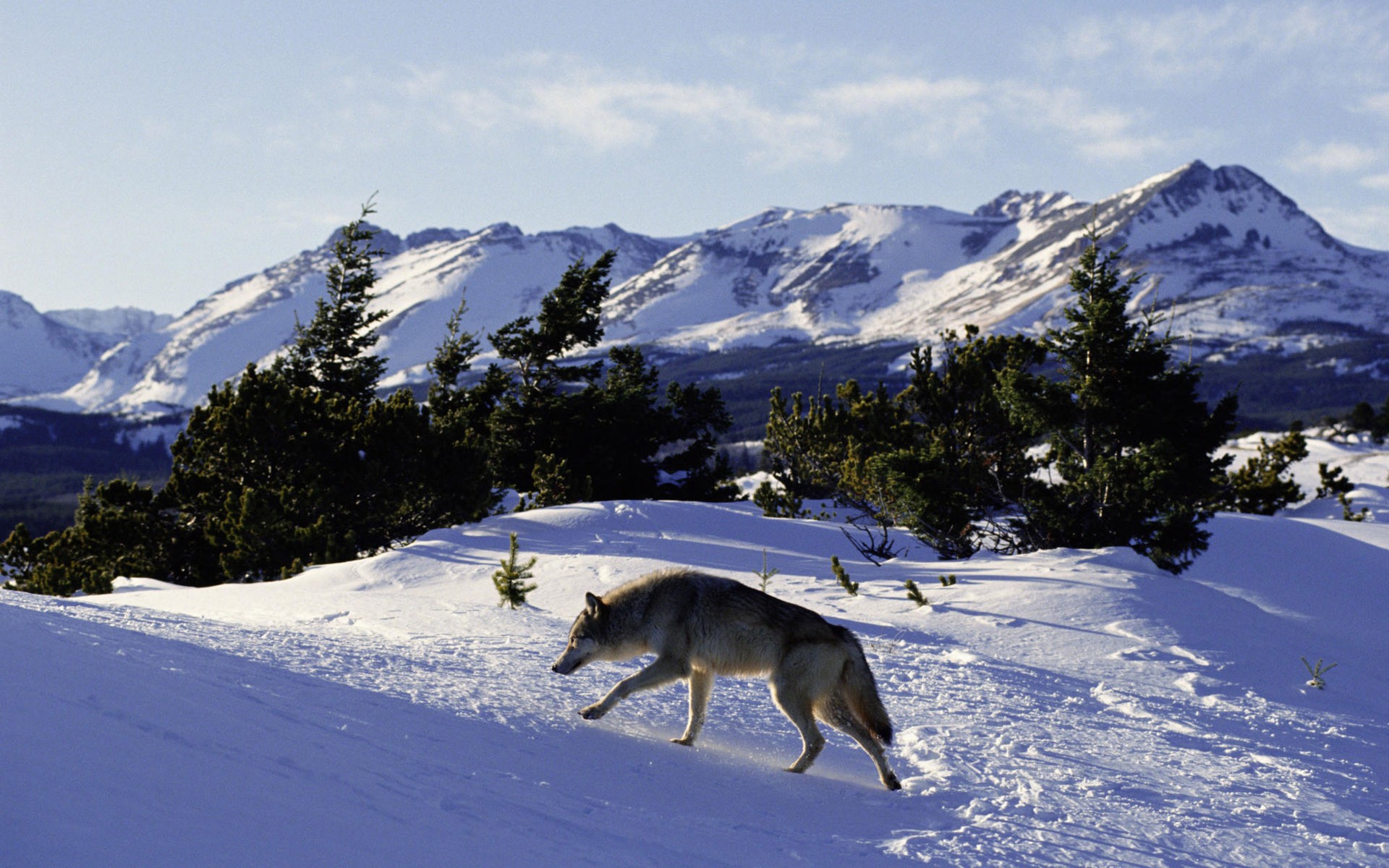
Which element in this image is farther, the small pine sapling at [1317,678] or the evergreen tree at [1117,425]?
the evergreen tree at [1117,425]

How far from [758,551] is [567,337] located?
18.2 meters

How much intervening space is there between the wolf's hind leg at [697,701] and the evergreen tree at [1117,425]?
10.6m

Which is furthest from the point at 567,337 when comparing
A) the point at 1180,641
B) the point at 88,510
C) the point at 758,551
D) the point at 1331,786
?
the point at 1331,786

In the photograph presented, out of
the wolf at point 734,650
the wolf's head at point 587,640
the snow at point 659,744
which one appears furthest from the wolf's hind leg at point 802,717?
the wolf's head at point 587,640

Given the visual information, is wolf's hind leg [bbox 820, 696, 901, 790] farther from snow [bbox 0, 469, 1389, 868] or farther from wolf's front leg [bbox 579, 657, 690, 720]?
wolf's front leg [bbox 579, 657, 690, 720]

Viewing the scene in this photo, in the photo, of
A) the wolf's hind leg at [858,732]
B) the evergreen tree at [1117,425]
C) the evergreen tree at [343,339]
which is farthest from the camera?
the evergreen tree at [343,339]

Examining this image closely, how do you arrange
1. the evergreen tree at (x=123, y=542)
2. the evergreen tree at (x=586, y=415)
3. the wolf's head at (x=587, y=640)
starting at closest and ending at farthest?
the wolf's head at (x=587, y=640)
the evergreen tree at (x=123, y=542)
the evergreen tree at (x=586, y=415)

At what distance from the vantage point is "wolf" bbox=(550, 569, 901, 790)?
5.32 m

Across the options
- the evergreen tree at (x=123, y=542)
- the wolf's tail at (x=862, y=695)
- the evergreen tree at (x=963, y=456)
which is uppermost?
the evergreen tree at (x=963, y=456)

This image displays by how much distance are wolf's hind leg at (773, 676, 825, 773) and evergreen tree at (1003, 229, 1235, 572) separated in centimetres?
1058

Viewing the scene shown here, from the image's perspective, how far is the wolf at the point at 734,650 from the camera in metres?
5.32

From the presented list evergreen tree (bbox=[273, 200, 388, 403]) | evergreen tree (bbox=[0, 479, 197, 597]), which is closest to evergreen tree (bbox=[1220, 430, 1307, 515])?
evergreen tree (bbox=[0, 479, 197, 597])

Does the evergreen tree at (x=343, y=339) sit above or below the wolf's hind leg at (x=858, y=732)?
above

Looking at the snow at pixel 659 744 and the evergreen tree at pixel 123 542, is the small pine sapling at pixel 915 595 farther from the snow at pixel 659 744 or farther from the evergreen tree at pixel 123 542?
the evergreen tree at pixel 123 542
